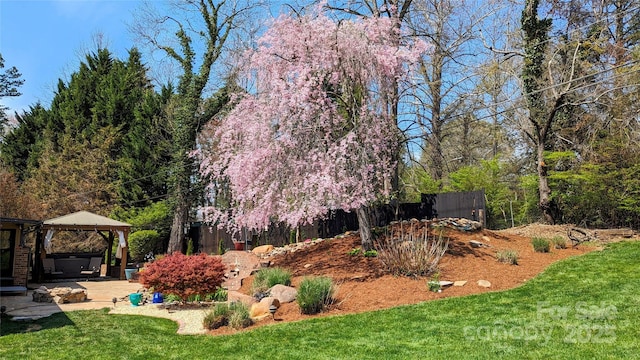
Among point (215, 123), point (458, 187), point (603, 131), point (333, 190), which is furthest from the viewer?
point (215, 123)

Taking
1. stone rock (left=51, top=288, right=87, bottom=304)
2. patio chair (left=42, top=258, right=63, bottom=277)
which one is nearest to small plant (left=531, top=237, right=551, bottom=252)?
stone rock (left=51, top=288, right=87, bottom=304)

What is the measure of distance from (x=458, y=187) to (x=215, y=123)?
1160cm

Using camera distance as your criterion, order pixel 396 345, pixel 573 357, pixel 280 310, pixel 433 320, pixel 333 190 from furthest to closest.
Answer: pixel 333 190 < pixel 280 310 < pixel 433 320 < pixel 396 345 < pixel 573 357

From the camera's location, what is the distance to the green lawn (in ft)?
18.2

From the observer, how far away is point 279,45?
1189cm

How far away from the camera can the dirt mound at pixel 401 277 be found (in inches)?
351

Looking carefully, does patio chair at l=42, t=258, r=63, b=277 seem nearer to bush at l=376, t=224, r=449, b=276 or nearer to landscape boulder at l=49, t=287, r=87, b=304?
landscape boulder at l=49, t=287, r=87, b=304

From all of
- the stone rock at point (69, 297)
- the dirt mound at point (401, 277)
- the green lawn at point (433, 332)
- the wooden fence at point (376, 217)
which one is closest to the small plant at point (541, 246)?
the dirt mound at point (401, 277)

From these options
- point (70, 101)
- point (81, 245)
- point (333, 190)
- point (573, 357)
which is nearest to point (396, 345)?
point (573, 357)

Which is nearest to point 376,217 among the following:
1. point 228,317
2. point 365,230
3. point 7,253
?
point 365,230

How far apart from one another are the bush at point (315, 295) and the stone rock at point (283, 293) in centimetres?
71

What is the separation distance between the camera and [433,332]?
6488mm

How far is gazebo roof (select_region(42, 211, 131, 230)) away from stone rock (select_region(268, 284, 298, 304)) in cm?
1001

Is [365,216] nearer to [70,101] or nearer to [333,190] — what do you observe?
[333,190]
